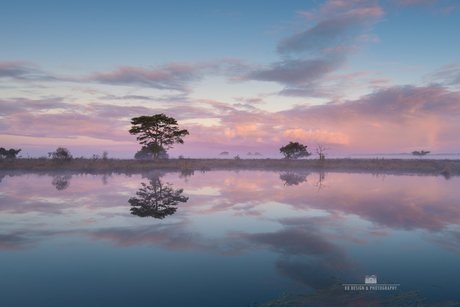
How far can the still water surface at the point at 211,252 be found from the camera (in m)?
4.55

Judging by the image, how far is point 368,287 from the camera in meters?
4.70

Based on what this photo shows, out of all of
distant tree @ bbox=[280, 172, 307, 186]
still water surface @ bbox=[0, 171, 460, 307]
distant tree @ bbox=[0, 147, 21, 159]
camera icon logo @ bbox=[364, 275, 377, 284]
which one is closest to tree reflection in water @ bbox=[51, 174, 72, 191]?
still water surface @ bbox=[0, 171, 460, 307]

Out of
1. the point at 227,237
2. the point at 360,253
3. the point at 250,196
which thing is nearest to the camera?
the point at 360,253

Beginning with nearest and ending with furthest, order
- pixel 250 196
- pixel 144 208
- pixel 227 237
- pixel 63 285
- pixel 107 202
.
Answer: pixel 63 285 → pixel 227 237 → pixel 144 208 → pixel 107 202 → pixel 250 196

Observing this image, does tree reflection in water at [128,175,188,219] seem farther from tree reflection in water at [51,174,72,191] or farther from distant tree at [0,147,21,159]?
distant tree at [0,147,21,159]

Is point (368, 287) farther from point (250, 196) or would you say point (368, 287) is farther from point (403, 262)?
point (250, 196)

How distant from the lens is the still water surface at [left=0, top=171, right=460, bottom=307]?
14.9 ft

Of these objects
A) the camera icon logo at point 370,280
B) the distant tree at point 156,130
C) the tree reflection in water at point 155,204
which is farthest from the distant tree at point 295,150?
the camera icon logo at point 370,280

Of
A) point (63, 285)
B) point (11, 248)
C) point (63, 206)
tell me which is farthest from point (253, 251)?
point (63, 206)

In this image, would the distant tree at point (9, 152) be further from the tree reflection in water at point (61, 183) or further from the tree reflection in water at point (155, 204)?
the tree reflection in water at point (155, 204)

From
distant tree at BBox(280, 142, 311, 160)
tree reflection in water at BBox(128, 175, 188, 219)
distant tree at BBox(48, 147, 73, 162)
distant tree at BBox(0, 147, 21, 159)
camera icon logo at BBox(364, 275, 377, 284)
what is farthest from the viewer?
distant tree at BBox(280, 142, 311, 160)

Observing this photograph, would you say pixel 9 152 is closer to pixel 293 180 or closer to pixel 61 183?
pixel 61 183

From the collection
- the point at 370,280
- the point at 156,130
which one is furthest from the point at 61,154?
the point at 370,280

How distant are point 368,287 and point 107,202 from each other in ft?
39.0
